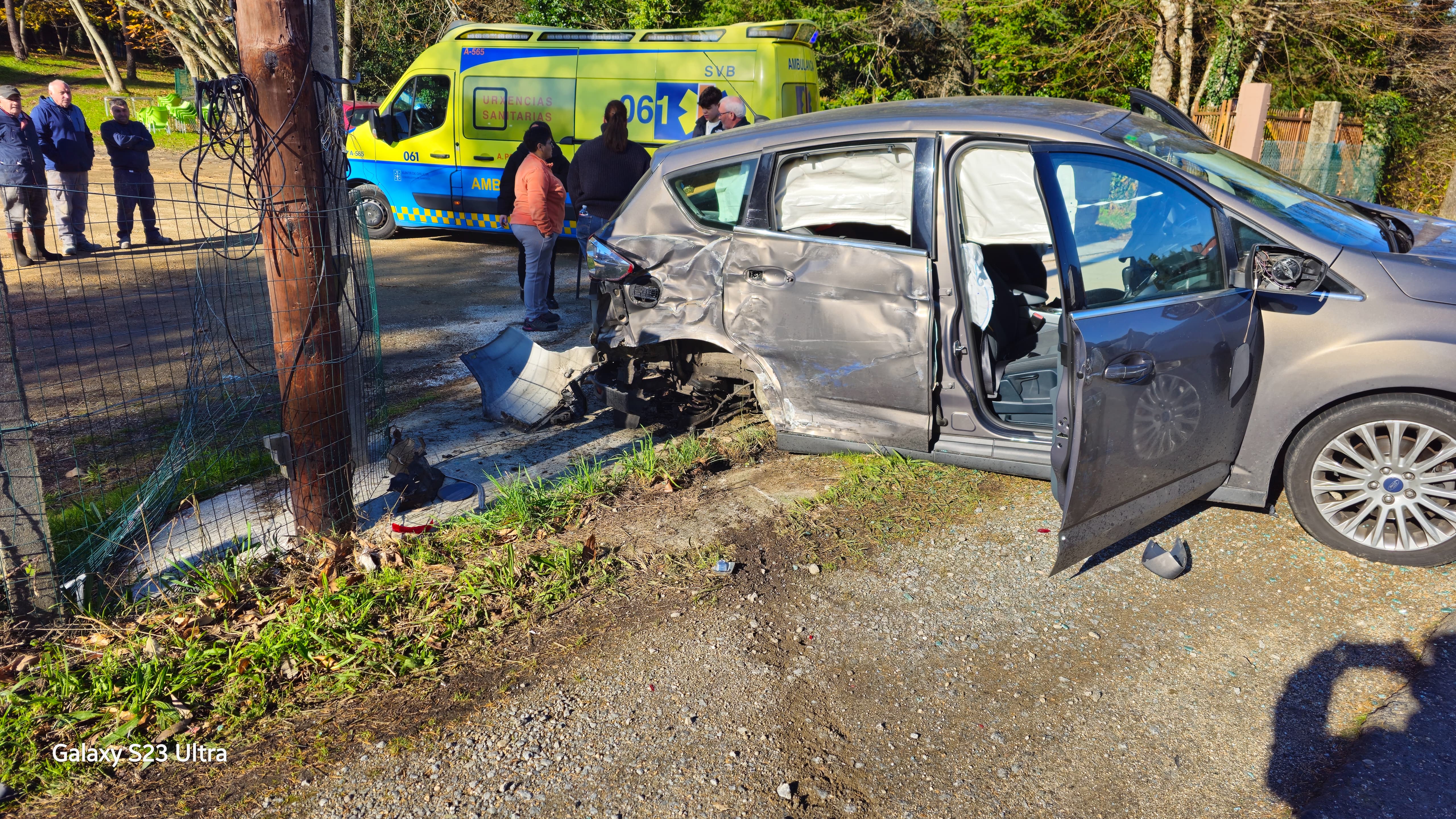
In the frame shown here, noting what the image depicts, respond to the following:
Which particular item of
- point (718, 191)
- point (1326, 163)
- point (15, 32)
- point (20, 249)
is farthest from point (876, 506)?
point (15, 32)

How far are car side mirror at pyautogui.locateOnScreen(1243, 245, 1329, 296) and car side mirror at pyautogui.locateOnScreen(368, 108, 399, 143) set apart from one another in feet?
35.4

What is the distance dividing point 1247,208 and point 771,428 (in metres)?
2.69

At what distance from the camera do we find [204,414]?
5.27 meters

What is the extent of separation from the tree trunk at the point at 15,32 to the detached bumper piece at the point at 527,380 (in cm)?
4003

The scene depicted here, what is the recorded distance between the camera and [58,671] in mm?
3250

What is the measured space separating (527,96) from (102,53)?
2971cm

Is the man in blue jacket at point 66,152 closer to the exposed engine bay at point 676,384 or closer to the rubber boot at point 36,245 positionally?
the rubber boot at point 36,245

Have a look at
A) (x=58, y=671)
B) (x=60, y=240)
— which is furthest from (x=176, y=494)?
(x=60, y=240)

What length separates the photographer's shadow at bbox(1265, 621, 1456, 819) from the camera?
106 inches

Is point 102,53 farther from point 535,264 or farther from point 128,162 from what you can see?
point 535,264

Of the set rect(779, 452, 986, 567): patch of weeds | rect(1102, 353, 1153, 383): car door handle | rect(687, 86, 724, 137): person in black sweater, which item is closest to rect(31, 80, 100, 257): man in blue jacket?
rect(687, 86, 724, 137): person in black sweater

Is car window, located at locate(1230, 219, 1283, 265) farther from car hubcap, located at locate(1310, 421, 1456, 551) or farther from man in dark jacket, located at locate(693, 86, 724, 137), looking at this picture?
man in dark jacket, located at locate(693, 86, 724, 137)

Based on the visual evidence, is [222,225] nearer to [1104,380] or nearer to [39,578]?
[39,578]

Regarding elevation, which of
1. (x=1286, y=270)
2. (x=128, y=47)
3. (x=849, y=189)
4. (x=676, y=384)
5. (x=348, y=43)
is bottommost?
(x=676, y=384)
